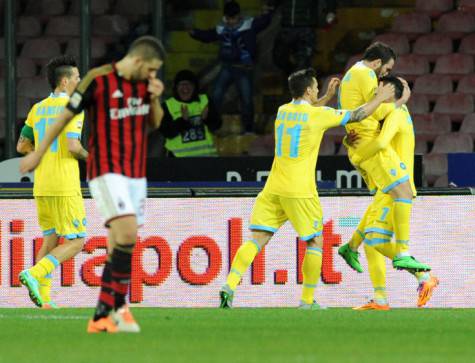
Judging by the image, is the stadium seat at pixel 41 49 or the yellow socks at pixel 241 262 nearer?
the yellow socks at pixel 241 262

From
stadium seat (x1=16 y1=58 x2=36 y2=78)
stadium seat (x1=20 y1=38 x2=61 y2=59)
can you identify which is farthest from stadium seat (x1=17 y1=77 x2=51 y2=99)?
stadium seat (x1=20 y1=38 x2=61 y2=59)

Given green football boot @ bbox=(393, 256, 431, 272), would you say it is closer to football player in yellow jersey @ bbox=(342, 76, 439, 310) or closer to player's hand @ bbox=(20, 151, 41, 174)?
football player in yellow jersey @ bbox=(342, 76, 439, 310)

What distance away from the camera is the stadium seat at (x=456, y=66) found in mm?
19906

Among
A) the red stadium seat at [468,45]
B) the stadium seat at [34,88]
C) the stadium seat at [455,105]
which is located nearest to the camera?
the stadium seat at [455,105]

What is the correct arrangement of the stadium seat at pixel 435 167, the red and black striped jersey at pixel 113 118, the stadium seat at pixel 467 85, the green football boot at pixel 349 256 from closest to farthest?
the red and black striped jersey at pixel 113 118 < the green football boot at pixel 349 256 < the stadium seat at pixel 435 167 < the stadium seat at pixel 467 85

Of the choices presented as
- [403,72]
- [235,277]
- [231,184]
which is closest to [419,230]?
[231,184]

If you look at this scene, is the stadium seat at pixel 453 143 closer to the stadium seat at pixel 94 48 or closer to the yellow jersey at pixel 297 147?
the stadium seat at pixel 94 48

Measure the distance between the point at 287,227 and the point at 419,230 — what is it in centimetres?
120

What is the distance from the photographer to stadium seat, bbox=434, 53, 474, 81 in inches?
784

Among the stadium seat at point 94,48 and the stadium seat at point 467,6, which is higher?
the stadium seat at point 467,6

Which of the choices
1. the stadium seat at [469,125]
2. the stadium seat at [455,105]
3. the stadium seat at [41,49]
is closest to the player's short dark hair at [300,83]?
the stadium seat at [469,125]

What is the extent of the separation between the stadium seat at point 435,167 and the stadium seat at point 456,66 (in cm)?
178

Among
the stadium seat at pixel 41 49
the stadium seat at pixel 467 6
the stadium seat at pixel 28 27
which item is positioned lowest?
the stadium seat at pixel 41 49

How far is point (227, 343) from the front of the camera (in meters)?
9.10
